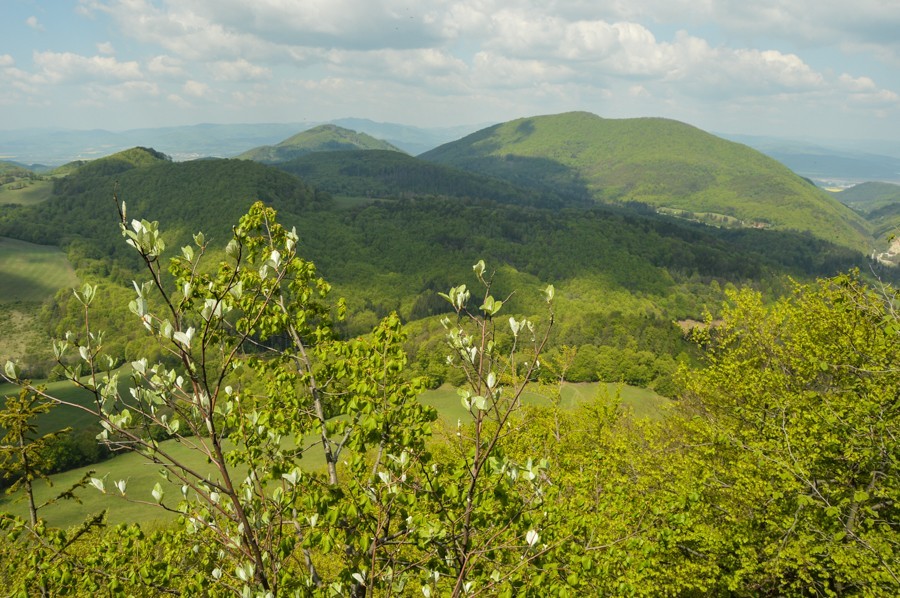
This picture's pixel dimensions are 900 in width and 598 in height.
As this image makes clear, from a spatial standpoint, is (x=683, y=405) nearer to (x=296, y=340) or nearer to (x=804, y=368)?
(x=804, y=368)

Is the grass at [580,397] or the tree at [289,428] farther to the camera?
the grass at [580,397]

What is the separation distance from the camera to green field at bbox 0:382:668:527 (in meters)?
70.6

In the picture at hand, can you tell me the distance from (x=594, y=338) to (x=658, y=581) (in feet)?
380

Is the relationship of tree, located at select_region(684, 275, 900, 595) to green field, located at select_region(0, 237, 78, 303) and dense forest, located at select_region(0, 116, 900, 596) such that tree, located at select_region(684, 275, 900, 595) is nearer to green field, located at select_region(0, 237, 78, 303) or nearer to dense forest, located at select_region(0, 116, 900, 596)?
dense forest, located at select_region(0, 116, 900, 596)

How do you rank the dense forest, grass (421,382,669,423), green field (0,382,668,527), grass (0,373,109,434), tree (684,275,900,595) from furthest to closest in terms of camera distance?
grass (0,373,109,434) → grass (421,382,669,423) → green field (0,382,668,527) → tree (684,275,900,595) → the dense forest

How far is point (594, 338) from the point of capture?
127812mm

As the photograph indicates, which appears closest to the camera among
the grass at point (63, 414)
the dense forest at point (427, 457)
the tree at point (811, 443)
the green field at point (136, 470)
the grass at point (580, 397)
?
the dense forest at point (427, 457)

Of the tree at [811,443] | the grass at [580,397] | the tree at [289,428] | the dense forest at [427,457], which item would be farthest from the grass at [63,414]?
the tree at [289,428]

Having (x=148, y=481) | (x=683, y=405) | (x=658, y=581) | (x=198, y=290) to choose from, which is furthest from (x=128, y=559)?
(x=148, y=481)

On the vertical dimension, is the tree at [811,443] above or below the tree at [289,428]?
below

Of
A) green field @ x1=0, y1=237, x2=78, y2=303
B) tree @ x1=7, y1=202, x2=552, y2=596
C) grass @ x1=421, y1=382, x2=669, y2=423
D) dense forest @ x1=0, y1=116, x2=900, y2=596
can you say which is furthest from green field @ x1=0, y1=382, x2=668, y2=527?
green field @ x1=0, y1=237, x2=78, y2=303

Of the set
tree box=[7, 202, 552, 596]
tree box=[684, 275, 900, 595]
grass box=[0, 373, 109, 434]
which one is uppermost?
tree box=[7, 202, 552, 596]

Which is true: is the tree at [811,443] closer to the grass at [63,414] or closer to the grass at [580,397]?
the grass at [580,397]

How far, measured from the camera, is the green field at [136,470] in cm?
7057
